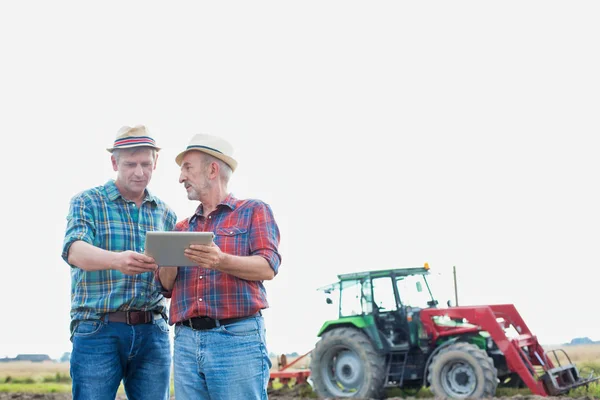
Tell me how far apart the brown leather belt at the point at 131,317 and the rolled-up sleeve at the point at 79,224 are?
1.04 feet

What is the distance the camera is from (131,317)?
3.30m

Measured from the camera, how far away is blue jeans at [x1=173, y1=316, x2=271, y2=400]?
2859 mm

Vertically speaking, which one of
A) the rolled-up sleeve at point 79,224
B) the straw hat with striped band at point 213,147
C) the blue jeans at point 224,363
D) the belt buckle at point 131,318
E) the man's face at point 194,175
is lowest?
the blue jeans at point 224,363

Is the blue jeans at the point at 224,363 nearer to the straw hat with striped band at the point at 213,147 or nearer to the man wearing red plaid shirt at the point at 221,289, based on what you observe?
the man wearing red plaid shirt at the point at 221,289

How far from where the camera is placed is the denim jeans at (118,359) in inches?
129

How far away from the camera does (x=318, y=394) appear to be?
1070 cm

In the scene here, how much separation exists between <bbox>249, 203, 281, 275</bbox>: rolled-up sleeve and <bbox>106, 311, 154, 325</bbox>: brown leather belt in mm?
685

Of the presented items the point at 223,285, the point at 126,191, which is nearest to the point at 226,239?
the point at 223,285

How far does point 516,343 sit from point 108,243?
284 inches

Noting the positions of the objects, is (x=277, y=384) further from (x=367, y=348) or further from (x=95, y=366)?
(x=95, y=366)

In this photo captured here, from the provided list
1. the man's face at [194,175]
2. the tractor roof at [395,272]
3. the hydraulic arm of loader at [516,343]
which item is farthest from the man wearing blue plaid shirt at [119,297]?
the tractor roof at [395,272]

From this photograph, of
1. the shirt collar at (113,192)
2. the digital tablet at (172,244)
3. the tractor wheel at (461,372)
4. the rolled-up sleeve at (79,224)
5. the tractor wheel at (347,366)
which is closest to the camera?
the digital tablet at (172,244)

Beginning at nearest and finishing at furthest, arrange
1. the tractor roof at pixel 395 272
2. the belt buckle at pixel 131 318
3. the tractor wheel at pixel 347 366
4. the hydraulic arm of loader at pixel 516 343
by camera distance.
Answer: the belt buckle at pixel 131 318
the hydraulic arm of loader at pixel 516 343
the tractor wheel at pixel 347 366
the tractor roof at pixel 395 272

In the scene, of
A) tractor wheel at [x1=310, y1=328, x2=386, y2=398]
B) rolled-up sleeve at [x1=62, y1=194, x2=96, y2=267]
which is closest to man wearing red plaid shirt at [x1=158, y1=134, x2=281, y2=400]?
rolled-up sleeve at [x1=62, y1=194, x2=96, y2=267]
